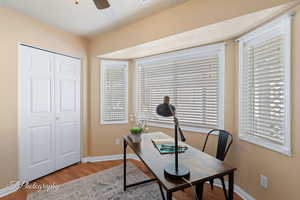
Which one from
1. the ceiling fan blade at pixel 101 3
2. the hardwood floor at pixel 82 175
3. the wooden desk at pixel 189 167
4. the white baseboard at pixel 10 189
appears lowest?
the hardwood floor at pixel 82 175

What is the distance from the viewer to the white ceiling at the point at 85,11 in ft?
6.42

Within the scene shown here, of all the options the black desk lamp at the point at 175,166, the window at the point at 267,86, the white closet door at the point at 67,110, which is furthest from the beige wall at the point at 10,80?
the window at the point at 267,86

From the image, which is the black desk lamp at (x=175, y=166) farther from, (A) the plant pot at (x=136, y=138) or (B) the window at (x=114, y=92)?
(B) the window at (x=114, y=92)

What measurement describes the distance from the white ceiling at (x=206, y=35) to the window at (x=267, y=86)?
0.12m

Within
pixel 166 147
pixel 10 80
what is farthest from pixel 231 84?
pixel 10 80

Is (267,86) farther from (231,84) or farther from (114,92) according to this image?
(114,92)

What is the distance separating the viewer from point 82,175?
8.36ft

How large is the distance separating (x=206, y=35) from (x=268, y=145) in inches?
59.7

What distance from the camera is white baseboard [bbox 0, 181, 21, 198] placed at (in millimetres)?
1991

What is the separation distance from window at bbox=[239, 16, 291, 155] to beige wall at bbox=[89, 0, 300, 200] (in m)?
0.07

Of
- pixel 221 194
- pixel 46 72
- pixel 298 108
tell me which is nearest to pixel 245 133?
pixel 298 108

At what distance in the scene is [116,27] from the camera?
2.64 metres

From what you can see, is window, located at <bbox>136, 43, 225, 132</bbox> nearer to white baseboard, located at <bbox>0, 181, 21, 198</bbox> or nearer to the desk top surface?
the desk top surface

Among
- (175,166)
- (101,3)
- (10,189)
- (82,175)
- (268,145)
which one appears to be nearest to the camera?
(175,166)
